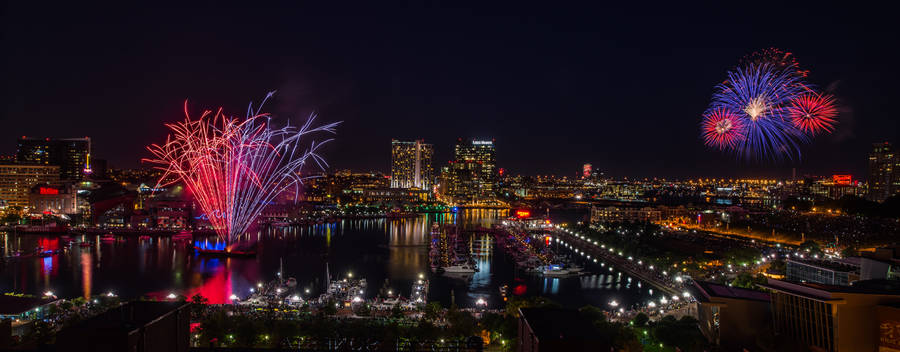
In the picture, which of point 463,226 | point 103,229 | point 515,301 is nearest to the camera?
point 515,301

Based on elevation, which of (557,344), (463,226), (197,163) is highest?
(197,163)

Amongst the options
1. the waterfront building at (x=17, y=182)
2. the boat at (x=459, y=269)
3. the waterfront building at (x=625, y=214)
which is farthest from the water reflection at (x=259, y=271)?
the waterfront building at (x=625, y=214)

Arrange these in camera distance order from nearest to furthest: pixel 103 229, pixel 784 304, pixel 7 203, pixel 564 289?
pixel 784 304, pixel 564 289, pixel 103 229, pixel 7 203

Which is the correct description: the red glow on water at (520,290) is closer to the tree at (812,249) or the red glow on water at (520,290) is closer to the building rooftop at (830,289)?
the building rooftop at (830,289)

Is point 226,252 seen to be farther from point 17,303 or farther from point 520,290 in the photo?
point 520,290

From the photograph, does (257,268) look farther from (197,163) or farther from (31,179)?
(31,179)

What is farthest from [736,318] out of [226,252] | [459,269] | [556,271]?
[226,252]

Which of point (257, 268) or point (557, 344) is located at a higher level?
point (557, 344)

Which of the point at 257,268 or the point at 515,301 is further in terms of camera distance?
the point at 257,268

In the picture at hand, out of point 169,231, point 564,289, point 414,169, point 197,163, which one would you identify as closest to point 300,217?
point 169,231
